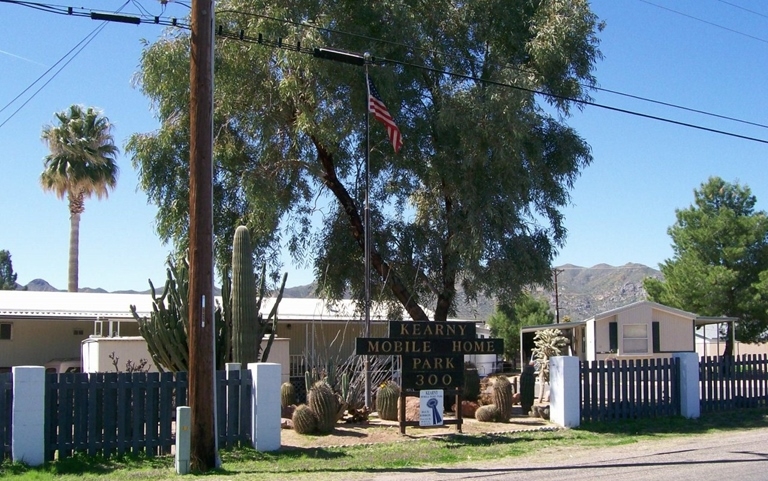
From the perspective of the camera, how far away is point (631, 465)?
12.4m

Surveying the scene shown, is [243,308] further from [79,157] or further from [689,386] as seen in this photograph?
[79,157]

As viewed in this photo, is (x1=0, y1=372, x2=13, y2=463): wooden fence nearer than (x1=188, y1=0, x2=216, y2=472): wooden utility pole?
No

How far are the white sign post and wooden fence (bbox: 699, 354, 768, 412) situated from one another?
692 cm

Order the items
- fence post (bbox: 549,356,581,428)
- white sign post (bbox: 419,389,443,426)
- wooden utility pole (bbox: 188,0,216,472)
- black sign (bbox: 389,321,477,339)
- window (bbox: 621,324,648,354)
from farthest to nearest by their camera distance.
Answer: window (bbox: 621,324,648,354) < fence post (bbox: 549,356,581,428) < black sign (bbox: 389,321,477,339) < white sign post (bbox: 419,389,443,426) < wooden utility pole (bbox: 188,0,216,472)

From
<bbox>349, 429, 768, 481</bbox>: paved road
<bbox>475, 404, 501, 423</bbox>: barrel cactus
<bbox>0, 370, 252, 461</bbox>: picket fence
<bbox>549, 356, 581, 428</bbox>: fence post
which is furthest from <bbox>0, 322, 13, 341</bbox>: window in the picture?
<bbox>349, 429, 768, 481</bbox>: paved road

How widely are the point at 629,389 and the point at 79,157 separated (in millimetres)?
31478

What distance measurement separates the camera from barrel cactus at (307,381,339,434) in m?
Answer: 15.6

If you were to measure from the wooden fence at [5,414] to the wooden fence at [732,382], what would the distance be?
14.5 meters

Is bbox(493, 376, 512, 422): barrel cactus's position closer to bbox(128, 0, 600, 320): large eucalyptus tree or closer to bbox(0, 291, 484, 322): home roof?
bbox(128, 0, 600, 320): large eucalyptus tree

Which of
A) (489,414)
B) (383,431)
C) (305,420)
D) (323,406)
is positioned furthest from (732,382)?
(305,420)

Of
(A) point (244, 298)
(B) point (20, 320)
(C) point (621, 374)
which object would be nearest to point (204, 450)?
(A) point (244, 298)

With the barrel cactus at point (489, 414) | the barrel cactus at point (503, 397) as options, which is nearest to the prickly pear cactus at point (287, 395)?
the barrel cactus at point (489, 414)

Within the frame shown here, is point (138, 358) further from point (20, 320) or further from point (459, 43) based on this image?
point (459, 43)

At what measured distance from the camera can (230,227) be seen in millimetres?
22156
